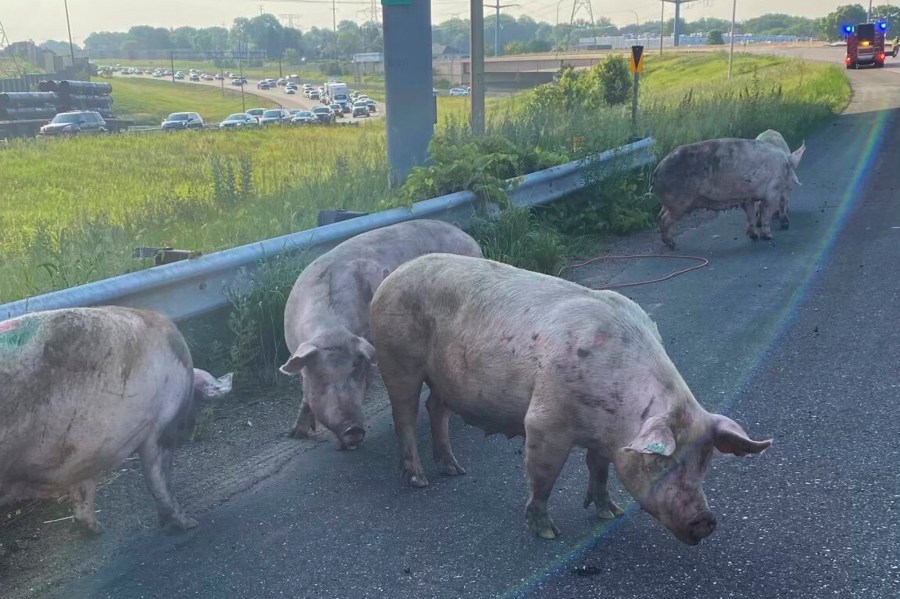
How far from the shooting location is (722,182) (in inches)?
405

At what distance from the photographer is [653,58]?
80250 millimetres

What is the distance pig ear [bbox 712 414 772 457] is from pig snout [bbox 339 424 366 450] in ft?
6.23

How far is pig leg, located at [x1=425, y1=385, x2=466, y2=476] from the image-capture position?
4.75m

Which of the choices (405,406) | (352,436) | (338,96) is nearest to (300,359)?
(352,436)

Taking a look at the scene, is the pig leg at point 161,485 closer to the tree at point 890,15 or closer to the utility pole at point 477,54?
the utility pole at point 477,54

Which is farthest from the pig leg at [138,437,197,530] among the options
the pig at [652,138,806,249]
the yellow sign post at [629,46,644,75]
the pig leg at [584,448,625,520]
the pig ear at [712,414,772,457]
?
the yellow sign post at [629,46,644,75]

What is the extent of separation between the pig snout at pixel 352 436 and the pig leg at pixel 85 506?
126 cm

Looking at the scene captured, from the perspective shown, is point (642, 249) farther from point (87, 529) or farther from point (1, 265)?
point (87, 529)

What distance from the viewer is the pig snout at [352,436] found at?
478 cm

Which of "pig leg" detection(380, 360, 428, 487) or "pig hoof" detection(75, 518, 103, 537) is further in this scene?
"pig leg" detection(380, 360, 428, 487)

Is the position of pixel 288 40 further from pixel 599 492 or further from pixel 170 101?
pixel 599 492

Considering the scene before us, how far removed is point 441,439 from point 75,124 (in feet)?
124

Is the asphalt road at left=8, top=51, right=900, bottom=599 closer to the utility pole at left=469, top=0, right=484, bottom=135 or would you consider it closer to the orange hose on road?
the orange hose on road

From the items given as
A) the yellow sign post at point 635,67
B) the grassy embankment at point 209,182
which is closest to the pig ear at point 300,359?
the grassy embankment at point 209,182
